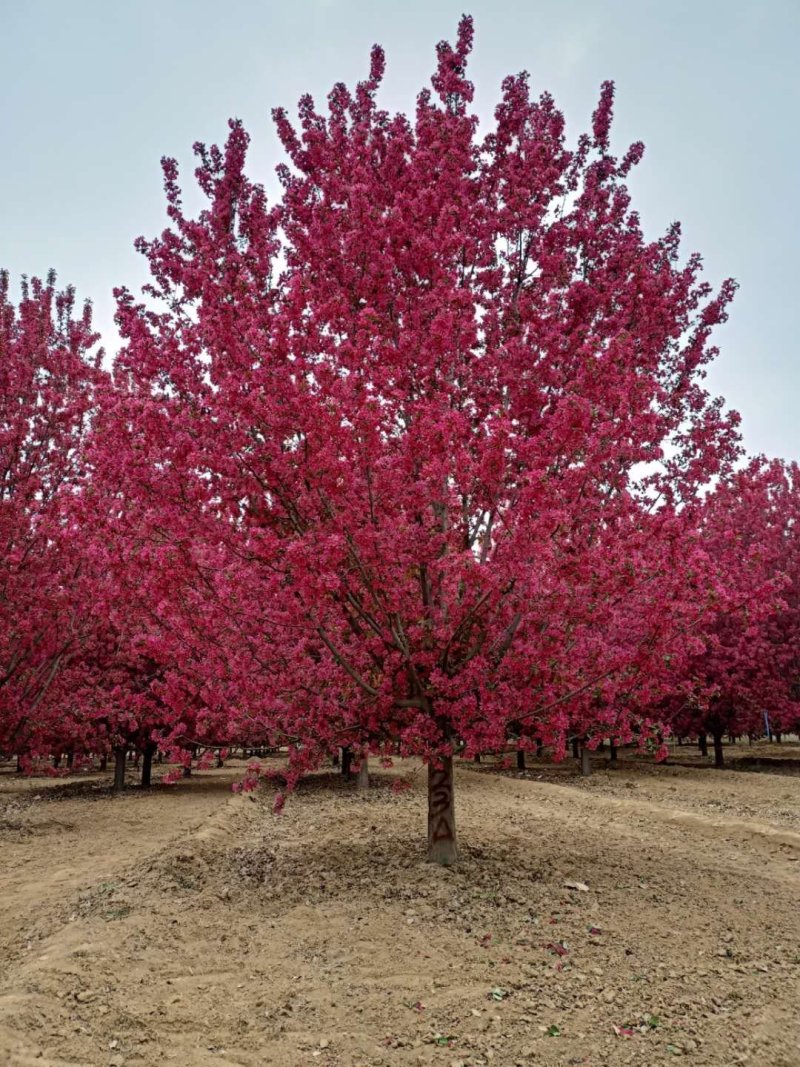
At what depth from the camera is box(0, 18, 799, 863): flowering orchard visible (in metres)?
Answer: 5.79

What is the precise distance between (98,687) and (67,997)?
1259 cm

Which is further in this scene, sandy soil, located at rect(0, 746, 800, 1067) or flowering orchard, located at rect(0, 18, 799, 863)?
flowering orchard, located at rect(0, 18, 799, 863)

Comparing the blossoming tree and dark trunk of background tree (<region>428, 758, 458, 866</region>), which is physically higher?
the blossoming tree

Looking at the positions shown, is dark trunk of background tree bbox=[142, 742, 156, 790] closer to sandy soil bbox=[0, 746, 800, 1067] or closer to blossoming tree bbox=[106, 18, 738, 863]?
sandy soil bbox=[0, 746, 800, 1067]

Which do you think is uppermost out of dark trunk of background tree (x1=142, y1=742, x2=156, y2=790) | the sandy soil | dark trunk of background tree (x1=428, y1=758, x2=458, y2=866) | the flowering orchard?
the flowering orchard

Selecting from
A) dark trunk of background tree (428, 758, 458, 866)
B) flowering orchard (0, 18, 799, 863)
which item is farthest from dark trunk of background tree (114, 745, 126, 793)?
dark trunk of background tree (428, 758, 458, 866)

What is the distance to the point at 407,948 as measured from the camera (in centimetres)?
518

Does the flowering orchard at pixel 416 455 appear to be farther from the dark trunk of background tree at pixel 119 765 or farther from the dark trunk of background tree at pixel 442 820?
the dark trunk of background tree at pixel 119 765

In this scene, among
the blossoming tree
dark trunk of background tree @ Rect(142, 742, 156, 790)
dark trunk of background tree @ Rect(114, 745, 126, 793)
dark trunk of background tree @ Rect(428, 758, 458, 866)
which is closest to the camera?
the blossoming tree

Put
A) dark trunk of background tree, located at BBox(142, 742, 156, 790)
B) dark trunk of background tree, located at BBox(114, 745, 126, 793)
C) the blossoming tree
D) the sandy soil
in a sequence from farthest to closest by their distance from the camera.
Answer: dark trunk of background tree, located at BBox(142, 742, 156, 790), dark trunk of background tree, located at BBox(114, 745, 126, 793), the blossoming tree, the sandy soil

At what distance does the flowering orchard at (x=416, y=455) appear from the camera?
19.0 ft

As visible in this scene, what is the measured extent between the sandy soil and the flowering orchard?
1.31 metres

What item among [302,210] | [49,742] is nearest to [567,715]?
[302,210]

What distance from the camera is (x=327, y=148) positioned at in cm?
793
